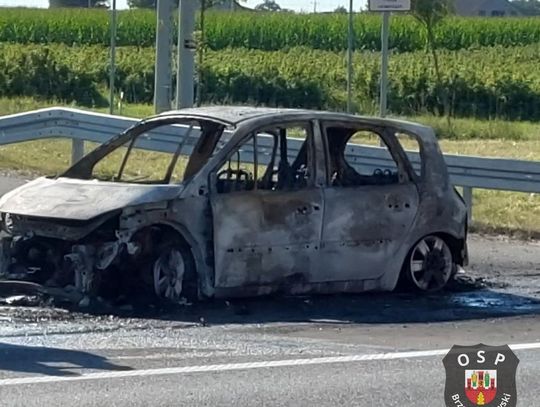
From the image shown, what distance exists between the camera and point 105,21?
192 feet

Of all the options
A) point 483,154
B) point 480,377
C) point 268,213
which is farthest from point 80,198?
point 483,154

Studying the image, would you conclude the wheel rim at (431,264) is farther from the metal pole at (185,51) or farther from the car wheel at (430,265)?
the metal pole at (185,51)

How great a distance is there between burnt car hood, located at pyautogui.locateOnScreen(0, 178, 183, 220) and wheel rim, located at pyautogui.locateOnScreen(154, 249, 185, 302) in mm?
461

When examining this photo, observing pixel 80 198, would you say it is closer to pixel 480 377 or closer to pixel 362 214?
pixel 362 214

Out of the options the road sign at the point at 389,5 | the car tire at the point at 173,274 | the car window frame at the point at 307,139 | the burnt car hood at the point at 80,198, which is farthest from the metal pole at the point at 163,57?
the car tire at the point at 173,274

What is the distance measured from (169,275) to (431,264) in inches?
96.4

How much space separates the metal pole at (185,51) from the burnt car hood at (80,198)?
377 inches

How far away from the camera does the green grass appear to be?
640 inches

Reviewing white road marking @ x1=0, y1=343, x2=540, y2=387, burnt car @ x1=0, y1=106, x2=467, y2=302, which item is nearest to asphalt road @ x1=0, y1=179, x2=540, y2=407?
white road marking @ x1=0, y1=343, x2=540, y2=387

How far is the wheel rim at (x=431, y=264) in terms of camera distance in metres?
11.9

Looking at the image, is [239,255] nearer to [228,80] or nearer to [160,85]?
[160,85]

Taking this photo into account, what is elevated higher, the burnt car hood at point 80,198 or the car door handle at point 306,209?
the burnt car hood at point 80,198

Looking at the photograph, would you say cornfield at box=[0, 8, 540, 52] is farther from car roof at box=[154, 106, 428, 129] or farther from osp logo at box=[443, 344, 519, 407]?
osp logo at box=[443, 344, 519, 407]

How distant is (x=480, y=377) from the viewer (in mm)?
7699
